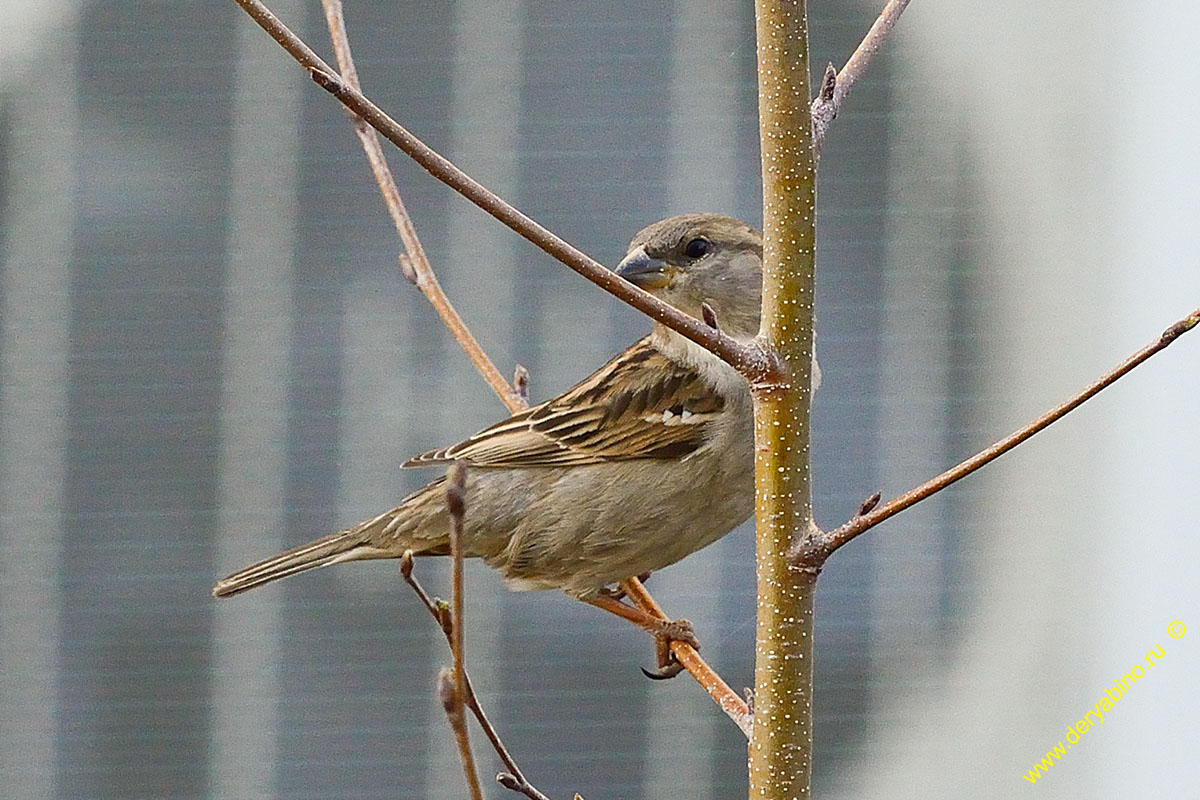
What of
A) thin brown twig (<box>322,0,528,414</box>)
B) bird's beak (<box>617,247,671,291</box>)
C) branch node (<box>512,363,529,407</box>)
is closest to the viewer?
thin brown twig (<box>322,0,528,414</box>)

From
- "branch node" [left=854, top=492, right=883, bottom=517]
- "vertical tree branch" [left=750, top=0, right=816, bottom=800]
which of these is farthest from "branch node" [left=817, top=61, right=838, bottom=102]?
"branch node" [left=854, top=492, right=883, bottom=517]

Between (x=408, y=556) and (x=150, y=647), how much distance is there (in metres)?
2.59

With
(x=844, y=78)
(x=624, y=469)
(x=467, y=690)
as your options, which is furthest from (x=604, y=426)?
(x=467, y=690)

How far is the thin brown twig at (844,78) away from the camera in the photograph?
2.94 feet

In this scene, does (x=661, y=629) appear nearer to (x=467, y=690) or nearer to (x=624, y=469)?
(x=624, y=469)

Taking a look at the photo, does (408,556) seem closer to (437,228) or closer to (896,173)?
(437,228)

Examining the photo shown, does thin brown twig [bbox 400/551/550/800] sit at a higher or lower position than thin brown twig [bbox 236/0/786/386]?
lower

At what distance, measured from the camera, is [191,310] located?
3.15 m

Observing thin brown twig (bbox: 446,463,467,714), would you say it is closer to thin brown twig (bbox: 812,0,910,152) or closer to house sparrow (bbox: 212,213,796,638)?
thin brown twig (bbox: 812,0,910,152)

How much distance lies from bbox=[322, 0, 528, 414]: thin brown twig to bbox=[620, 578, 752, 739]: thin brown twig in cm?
34

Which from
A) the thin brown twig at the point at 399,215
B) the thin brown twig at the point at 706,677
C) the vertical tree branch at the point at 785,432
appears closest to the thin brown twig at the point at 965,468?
the vertical tree branch at the point at 785,432

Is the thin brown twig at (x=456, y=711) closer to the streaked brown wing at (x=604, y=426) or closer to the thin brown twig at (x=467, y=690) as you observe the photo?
the thin brown twig at (x=467, y=690)

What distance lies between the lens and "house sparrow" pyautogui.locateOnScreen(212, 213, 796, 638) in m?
1.67

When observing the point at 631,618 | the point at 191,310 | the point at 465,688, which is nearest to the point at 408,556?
the point at 465,688
